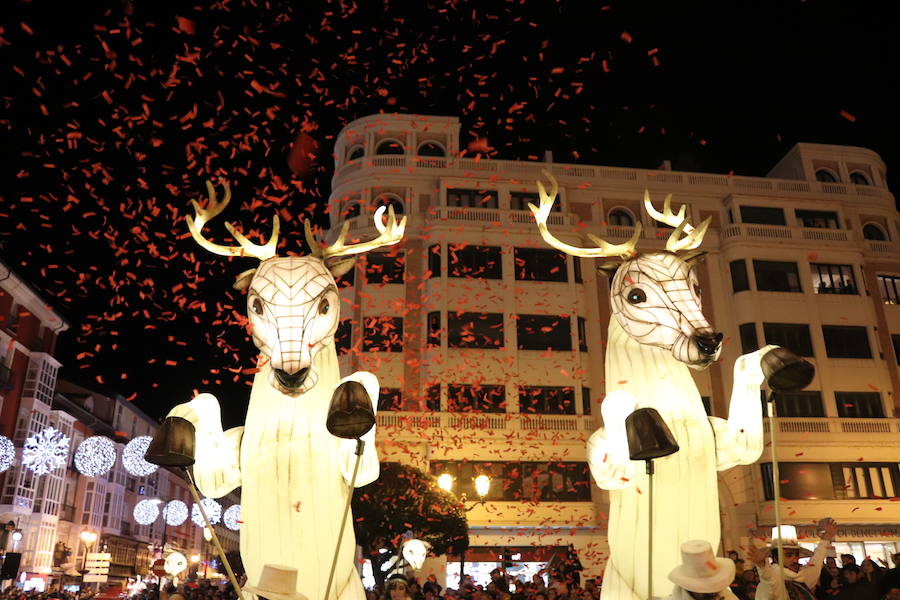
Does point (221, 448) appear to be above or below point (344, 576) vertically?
above

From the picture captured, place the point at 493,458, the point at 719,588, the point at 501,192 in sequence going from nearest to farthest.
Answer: the point at 719,588 → the point at 493,458 → the point at 501,192

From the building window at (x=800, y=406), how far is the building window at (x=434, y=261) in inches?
552

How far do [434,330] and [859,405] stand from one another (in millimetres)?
16924

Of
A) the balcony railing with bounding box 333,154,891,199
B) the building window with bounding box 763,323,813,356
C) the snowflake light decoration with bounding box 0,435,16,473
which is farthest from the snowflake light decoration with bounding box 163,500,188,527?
the building window with bounding box 763,323,813,356

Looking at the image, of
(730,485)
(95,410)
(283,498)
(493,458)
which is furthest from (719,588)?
(95,410)

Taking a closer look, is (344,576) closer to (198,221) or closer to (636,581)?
(636,581)

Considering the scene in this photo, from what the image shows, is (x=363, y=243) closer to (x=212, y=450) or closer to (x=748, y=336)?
(x=212, y=450)

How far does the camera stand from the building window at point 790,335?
30.0 metres

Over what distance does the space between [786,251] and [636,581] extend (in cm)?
2930

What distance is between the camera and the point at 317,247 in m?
5.49

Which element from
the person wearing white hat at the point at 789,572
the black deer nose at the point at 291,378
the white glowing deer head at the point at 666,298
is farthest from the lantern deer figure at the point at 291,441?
the person wearing white hat at the point at 789,572

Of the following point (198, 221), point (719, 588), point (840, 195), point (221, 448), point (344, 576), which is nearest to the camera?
point (719, 588)

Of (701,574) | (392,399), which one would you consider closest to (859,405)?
(392,399)

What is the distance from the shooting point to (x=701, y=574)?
4.60 metres
